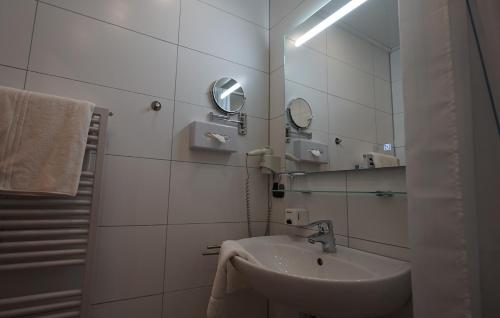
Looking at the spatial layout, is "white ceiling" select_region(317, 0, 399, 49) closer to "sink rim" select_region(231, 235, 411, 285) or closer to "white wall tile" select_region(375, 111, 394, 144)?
"white wall tile" select_region(375, 111, 394, 144)

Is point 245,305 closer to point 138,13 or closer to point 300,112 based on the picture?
point 300,112

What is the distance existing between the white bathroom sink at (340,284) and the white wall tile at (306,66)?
0.84 meters

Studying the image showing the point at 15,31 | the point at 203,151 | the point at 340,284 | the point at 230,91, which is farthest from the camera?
the point at 230,91

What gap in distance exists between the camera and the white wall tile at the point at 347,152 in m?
1.08

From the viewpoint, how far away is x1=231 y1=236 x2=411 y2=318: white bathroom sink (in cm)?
64

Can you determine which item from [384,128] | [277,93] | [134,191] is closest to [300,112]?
[277,93]

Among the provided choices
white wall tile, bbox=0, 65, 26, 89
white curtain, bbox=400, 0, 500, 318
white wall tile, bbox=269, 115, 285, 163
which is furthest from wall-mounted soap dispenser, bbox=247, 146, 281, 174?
white wall tile, bbox=0, 65, 26, 89

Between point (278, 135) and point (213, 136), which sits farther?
point (278, 135)

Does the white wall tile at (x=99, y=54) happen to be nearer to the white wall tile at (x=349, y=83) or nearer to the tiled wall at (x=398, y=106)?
the white wall tile at (x=349, y=83)

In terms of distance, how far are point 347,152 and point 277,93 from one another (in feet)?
2.00

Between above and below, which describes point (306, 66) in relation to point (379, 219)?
above

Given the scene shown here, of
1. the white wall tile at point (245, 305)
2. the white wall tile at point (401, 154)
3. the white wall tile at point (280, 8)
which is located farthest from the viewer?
the white wall tile at point (280, 8)

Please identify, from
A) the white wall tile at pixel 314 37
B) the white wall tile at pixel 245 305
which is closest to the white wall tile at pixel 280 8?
the white wall tile at pixel 314 37

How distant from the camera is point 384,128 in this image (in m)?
1.03
